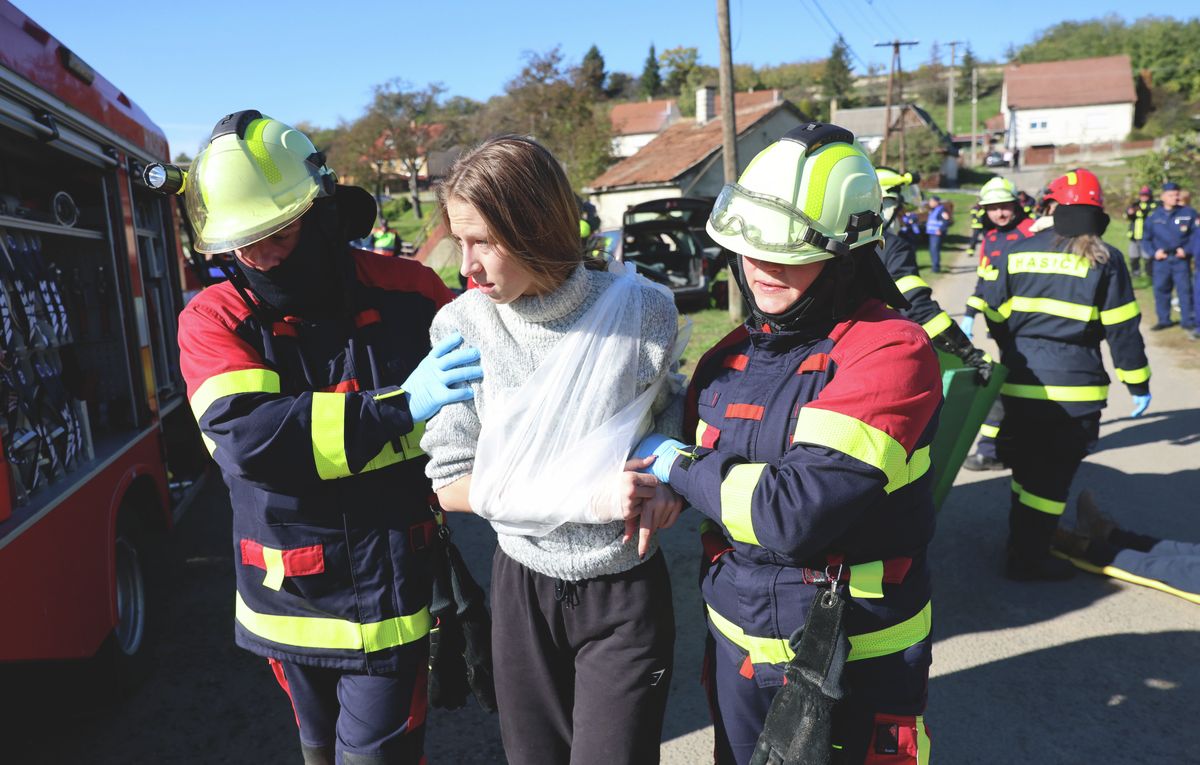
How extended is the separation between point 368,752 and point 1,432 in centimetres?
202

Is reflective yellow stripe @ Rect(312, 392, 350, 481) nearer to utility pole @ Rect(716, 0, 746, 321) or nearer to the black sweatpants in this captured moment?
the black sweatpants

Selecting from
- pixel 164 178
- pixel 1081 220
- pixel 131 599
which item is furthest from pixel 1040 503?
pixel 131 599

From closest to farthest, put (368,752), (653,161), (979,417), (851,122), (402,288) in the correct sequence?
1. (368,752)
2. (402,288)
3. (979,417)
4. (653,161)
5. (851,122)

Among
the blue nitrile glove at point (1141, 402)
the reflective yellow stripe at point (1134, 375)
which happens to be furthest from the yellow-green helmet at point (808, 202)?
the blue nitrile glove at point (1141, 402)

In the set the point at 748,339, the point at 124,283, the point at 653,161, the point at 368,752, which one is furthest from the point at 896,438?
the point at 653,161

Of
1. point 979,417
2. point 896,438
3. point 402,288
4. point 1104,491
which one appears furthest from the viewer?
point 1104,491

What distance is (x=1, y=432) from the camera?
2.98 meters

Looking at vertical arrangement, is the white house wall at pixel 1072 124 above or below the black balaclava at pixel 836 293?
above

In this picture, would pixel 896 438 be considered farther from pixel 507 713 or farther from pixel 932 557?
pixel 932 557

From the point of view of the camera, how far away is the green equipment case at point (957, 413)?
3.83 meters

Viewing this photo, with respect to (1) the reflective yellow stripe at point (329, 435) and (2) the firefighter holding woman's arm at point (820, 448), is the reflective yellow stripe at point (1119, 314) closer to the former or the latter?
(2) the firefighter holding woman's arm at point (820, 448)

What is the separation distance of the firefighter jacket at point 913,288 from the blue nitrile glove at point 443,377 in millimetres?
2854

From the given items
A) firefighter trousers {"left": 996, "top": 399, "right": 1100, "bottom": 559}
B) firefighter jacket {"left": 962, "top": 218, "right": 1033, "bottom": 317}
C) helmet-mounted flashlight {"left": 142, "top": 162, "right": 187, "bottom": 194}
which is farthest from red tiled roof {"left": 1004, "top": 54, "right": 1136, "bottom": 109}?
helmet-mounted flashlight {"left": 142, "top": 162, "right": 187, "bottom": 194}

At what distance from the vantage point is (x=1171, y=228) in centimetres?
1041
